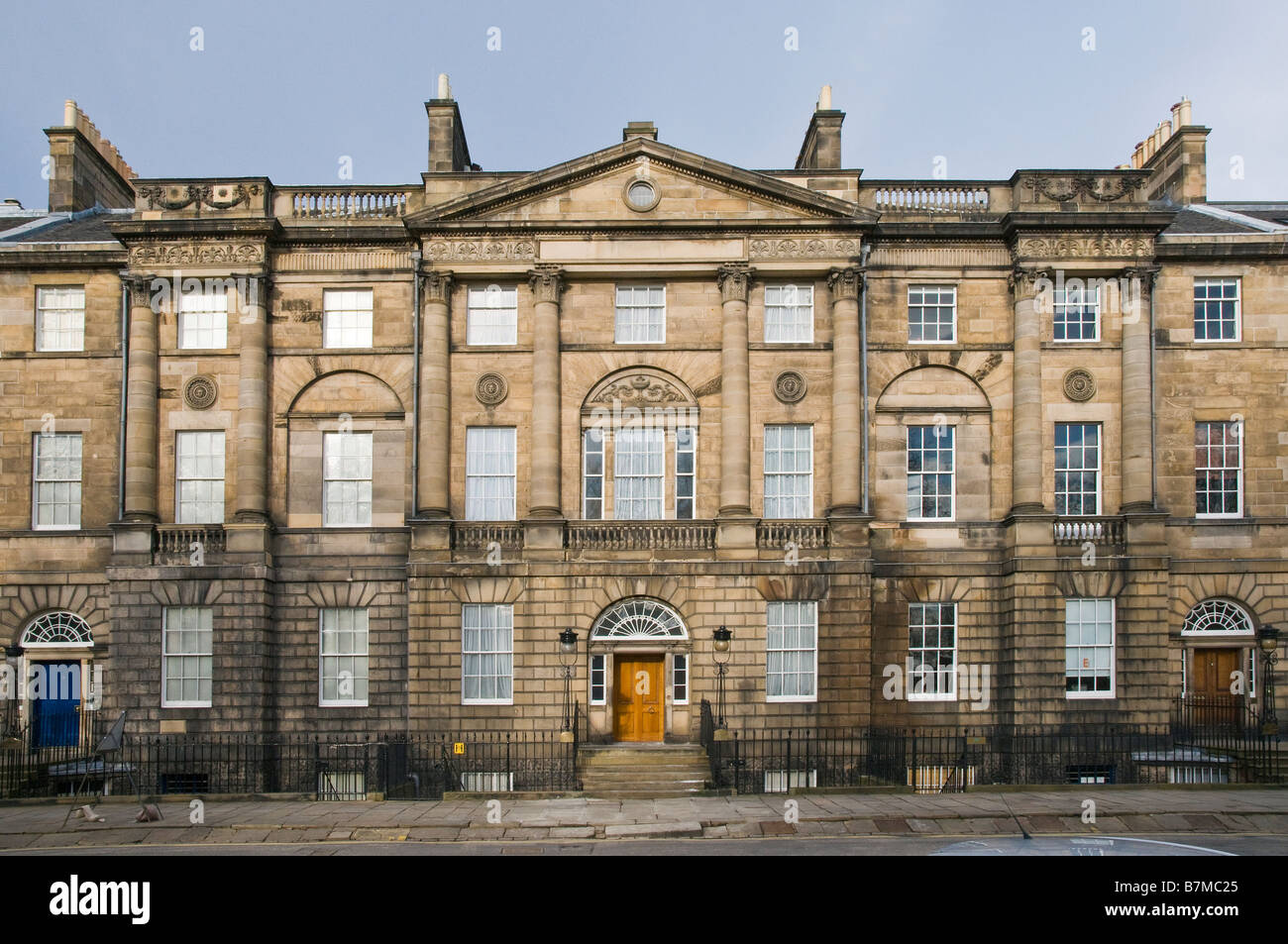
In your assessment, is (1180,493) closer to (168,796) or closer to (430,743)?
(430,743)

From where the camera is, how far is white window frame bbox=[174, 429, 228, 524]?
89.7 feet

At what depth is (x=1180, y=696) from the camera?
88.8 feet

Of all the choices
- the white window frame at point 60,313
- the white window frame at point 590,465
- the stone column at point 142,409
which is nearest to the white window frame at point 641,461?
the white window frame at point 590,465

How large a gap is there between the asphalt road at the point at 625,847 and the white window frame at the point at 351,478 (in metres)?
10.1

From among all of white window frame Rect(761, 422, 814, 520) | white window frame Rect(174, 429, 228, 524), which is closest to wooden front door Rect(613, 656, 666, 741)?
white window frame Rect(761, 422, 814, 520)

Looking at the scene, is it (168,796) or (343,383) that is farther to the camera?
(343,383)

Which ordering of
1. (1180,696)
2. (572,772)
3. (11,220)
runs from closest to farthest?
(572,772), (1180,696), (11,220)

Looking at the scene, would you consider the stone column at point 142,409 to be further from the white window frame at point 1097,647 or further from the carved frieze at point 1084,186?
the white window frame at point 1097,647

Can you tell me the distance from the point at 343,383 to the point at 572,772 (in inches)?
426

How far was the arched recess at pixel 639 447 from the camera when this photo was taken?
89.7ft

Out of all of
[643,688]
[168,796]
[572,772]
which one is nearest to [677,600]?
[643,688]

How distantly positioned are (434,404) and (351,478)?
9.17 feet

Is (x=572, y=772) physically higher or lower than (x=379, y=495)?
lower

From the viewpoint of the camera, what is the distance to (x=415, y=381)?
90.2 ft
